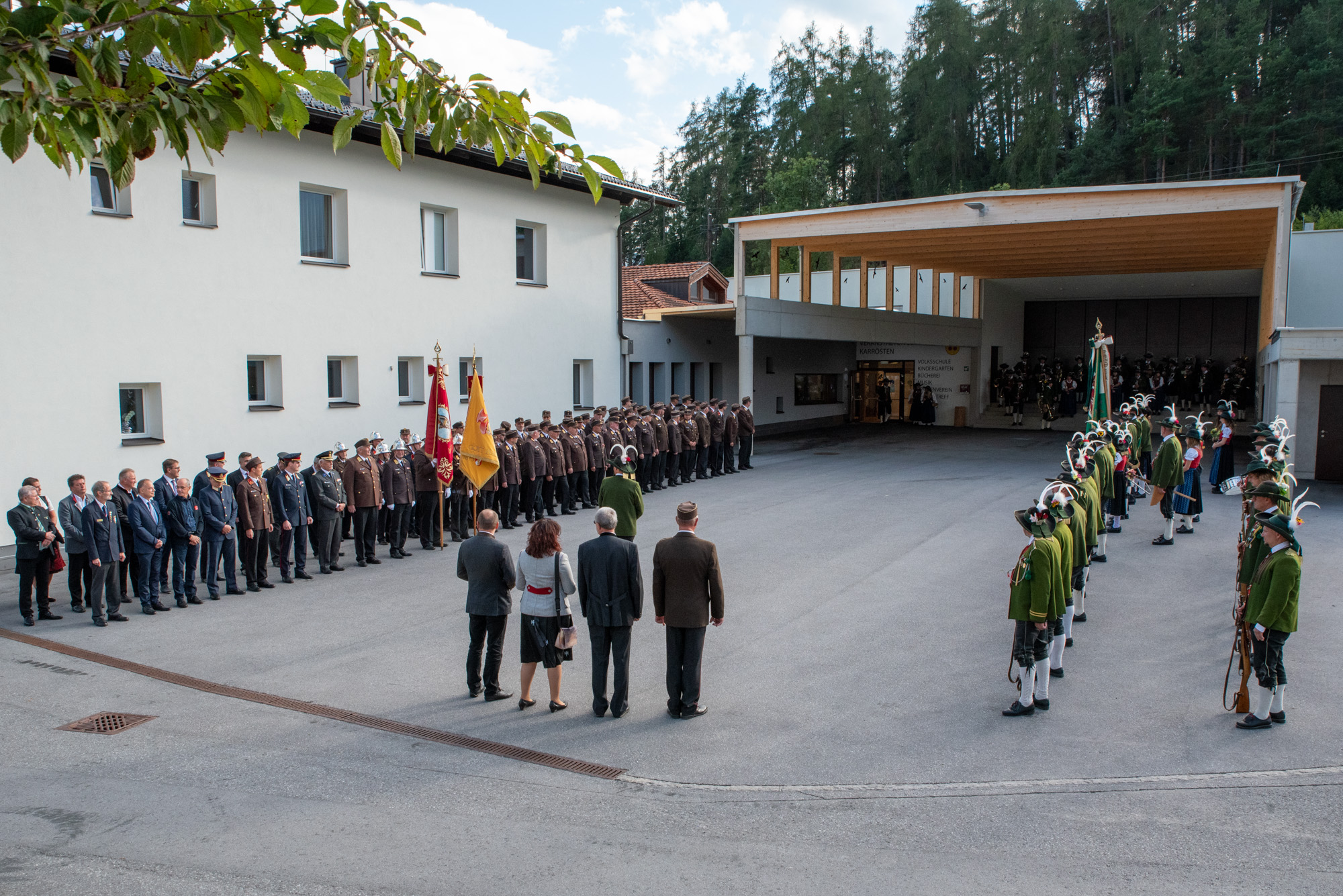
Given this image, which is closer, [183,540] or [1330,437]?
[183,540]

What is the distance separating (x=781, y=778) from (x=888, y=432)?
1126 inches

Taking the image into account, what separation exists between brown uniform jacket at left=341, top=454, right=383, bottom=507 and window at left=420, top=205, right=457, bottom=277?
Answer: 6.68 metres

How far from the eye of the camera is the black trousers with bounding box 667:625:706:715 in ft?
24.5

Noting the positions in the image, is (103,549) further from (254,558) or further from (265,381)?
(265,381)

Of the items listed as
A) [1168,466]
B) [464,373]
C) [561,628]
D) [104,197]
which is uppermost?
[104,197]

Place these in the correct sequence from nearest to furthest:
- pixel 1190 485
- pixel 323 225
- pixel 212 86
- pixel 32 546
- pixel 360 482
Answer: pixel 212 86 → pixel 32 546 → pixel 360 482 → pixel 1190 485 → pixel 323 225

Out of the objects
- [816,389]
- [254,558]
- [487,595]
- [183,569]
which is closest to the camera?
[487,595]

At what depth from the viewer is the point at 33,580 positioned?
34.8ft

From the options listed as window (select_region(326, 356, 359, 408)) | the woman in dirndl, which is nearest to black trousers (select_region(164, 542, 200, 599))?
window (select_region(326, 356, 359, 408))

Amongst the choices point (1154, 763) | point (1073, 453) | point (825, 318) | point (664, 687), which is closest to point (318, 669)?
point (664, 687)

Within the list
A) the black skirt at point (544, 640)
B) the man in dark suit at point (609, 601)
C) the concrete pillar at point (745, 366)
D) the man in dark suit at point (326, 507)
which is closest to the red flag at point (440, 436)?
the man in dark suit at point (326, 507)

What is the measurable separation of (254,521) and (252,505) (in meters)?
0.20

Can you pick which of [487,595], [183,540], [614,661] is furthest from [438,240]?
[614,661]

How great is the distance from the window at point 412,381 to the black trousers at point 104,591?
325 inches
